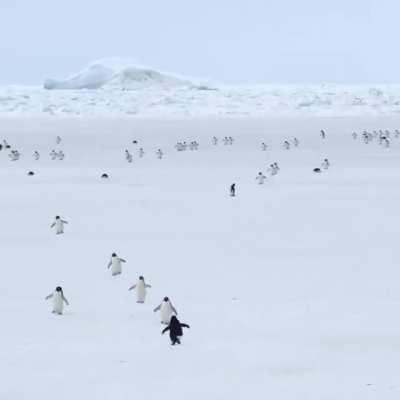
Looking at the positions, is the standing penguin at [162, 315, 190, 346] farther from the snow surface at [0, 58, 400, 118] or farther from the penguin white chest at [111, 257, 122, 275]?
the snow surface at [0, 58, 400, 118]

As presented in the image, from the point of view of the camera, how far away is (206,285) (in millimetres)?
13727

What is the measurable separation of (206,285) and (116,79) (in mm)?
80517

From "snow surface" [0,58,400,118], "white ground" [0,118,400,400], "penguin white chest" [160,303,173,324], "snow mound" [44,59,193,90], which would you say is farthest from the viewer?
"snow mound" [44,59,193,90]

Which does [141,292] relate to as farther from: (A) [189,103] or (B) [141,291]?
(A) [189,103]

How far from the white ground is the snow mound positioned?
6155 centimetres

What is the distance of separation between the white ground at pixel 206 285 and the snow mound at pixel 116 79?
61.5 m

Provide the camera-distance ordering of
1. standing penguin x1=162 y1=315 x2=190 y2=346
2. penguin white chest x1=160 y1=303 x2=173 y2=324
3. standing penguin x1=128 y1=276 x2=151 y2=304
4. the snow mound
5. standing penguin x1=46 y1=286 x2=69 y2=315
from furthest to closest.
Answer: the snow mound → standing penguin x1=128 y1=276 x2=151 y2=304 → standing penguin x1=46 y1=286 x2=69 y2=315 → penguin white chest x1=160 y1=303 x2=173 y2=324 → standing penguin x1=162 y1=315 x2=190 y2=346

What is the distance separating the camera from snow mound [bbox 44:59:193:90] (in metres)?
91.9

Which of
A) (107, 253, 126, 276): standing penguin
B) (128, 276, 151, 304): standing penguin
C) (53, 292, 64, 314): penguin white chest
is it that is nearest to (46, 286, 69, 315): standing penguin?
(53, 292, 64, 314): penguin white chest

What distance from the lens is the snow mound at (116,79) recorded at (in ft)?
301

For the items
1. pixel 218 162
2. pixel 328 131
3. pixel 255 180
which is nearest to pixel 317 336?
pixel 255 180

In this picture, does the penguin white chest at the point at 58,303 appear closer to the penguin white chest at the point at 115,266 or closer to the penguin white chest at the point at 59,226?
the penguin white chest at the point at 115,266

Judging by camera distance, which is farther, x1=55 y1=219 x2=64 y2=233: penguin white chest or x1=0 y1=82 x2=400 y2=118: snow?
x1=0 y1=82 x2=400 y2=118: snow

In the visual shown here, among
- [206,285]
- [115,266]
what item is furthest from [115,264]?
[206,285]
